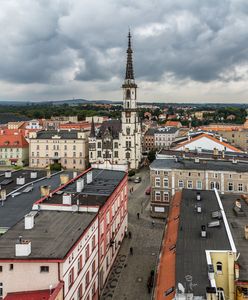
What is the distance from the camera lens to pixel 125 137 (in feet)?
348

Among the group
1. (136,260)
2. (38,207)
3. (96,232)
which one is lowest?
(136,260)

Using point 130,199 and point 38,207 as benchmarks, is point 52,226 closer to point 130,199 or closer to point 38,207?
point 38,207

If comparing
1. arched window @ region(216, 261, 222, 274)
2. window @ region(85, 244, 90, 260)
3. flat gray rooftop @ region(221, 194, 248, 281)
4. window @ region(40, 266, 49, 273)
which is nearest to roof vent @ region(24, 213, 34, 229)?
window @ region(85, 244, 90, 260)

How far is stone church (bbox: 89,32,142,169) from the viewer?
10438 centimetres

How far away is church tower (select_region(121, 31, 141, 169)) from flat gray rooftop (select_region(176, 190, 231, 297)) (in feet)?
211

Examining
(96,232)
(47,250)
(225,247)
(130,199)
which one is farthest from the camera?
(130,199)

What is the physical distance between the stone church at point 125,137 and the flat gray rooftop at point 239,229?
62.8 m

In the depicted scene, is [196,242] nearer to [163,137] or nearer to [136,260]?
[136,260]

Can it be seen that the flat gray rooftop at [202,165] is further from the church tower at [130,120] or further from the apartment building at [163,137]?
the apartment building at [163,137]

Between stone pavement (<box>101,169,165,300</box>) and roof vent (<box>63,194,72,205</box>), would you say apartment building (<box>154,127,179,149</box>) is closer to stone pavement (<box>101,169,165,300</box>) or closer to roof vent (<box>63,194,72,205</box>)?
stone pavement (<box>101,169,165,300</box>)

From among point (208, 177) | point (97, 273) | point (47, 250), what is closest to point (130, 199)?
point (208, 177)

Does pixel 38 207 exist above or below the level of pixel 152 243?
above

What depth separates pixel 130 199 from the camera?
7081 cm

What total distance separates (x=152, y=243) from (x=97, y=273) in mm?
14370
